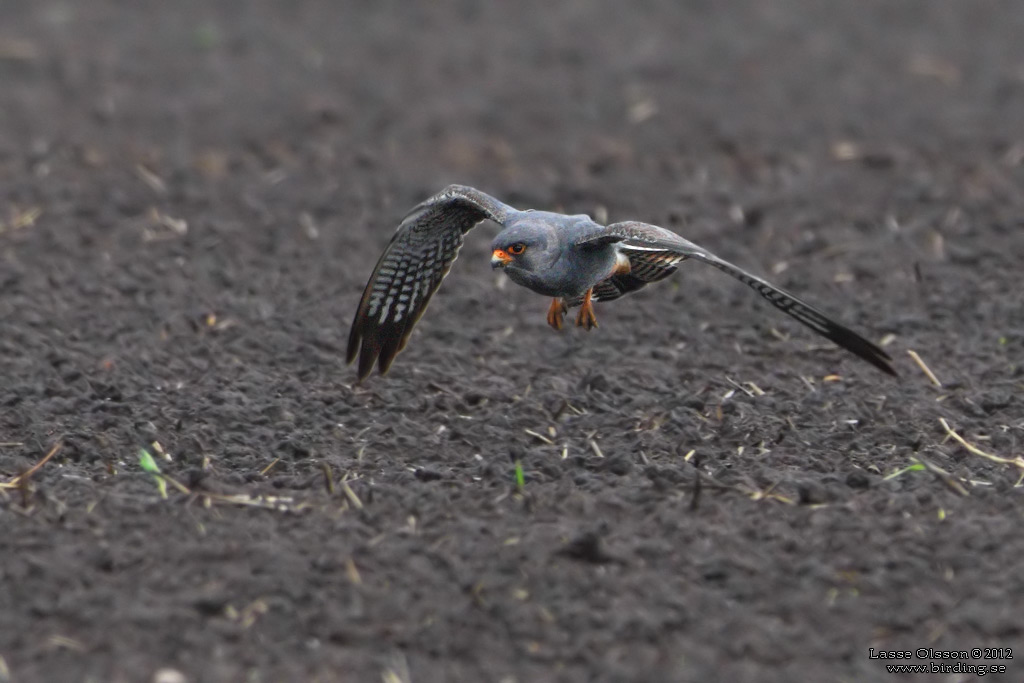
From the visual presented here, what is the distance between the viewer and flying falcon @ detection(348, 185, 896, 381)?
20.9 feet

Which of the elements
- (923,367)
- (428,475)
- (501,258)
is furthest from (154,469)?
(923,367)

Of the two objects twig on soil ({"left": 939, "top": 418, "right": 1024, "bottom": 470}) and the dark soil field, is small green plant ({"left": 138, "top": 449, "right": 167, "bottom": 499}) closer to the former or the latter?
the dark soil field

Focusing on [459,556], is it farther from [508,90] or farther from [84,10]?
[84,10]

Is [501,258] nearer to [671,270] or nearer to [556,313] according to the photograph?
[556,313]

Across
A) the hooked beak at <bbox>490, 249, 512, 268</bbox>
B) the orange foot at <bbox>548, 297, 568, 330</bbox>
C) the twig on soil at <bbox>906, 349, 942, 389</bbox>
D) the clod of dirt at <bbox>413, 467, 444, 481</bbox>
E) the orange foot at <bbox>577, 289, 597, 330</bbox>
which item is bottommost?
the twig on soil at <bbox>906, 349, 942, 389</bbox>

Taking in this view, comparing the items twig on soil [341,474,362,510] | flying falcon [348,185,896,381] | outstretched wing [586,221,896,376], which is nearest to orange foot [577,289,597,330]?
flying falcon [348,185,896,381]

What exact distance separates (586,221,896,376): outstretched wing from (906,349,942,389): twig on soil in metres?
1.09

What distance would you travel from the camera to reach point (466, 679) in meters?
4.68

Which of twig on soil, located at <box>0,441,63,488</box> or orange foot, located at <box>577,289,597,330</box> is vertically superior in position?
orange foot, located at <box>577,289,597,330</box>

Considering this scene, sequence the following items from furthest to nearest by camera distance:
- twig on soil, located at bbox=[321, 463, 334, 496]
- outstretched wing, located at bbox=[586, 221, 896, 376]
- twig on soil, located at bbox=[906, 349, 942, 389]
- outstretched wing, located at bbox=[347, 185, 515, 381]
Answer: twig on soil, located at bbox=[906, 349, 942, 389]
outstretched wing, located at bbox=[347, 185, 515, 381]
twig on soil, located at bbox=[321, 463, 334, 496]
outstretched wing, located at bbox=[586, 221, 896, 376]

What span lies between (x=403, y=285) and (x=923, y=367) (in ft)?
9.15

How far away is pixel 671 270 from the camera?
6484 millimetres

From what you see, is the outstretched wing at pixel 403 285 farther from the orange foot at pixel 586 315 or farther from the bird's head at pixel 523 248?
the orange foot at pixel 586 315

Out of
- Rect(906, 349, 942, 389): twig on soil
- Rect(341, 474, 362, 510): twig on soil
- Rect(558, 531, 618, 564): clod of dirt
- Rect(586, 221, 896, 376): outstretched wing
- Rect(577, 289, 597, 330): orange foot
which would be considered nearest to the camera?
Rect(558, 531, 618, 564): clod of dirt
